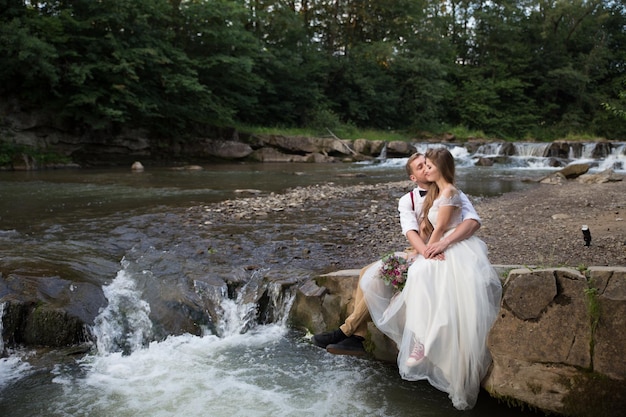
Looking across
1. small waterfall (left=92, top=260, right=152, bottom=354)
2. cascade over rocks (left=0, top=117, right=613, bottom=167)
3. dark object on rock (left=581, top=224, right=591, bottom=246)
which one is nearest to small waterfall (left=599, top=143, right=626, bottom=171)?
cascade over rocks (left=0, top=117, right=613, bottom=167)

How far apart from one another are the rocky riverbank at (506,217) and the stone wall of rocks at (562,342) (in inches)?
49.5

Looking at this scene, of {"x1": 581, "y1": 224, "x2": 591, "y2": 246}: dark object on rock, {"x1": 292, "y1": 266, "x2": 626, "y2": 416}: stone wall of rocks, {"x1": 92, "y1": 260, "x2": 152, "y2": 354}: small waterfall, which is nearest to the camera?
{"x1": 292, "y1": 266, "x2": 626, "y2": 416}: stone wall of rocks

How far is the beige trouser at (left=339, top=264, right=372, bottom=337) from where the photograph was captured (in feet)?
14.4

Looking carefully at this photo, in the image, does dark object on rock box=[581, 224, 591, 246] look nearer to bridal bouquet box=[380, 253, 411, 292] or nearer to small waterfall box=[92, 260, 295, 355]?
bridal bouquet box=[380, 253, 411, 292]

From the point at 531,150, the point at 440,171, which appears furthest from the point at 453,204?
the point at 531,150

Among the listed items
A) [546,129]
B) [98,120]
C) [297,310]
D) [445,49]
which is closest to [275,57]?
[98,120]

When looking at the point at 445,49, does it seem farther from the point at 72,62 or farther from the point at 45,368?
the point at 45,368

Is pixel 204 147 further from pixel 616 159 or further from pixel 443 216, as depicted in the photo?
pixel 443 216

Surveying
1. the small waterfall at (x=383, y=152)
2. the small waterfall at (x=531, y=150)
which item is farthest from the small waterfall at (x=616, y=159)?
the small waterfall at (x=383, y=152)

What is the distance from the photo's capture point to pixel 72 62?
22.5 m

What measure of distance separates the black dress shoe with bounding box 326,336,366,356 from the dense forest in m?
15.9

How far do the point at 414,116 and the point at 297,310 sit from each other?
3308 cm

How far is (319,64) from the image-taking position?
33.7 m

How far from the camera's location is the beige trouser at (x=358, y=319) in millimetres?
4391
